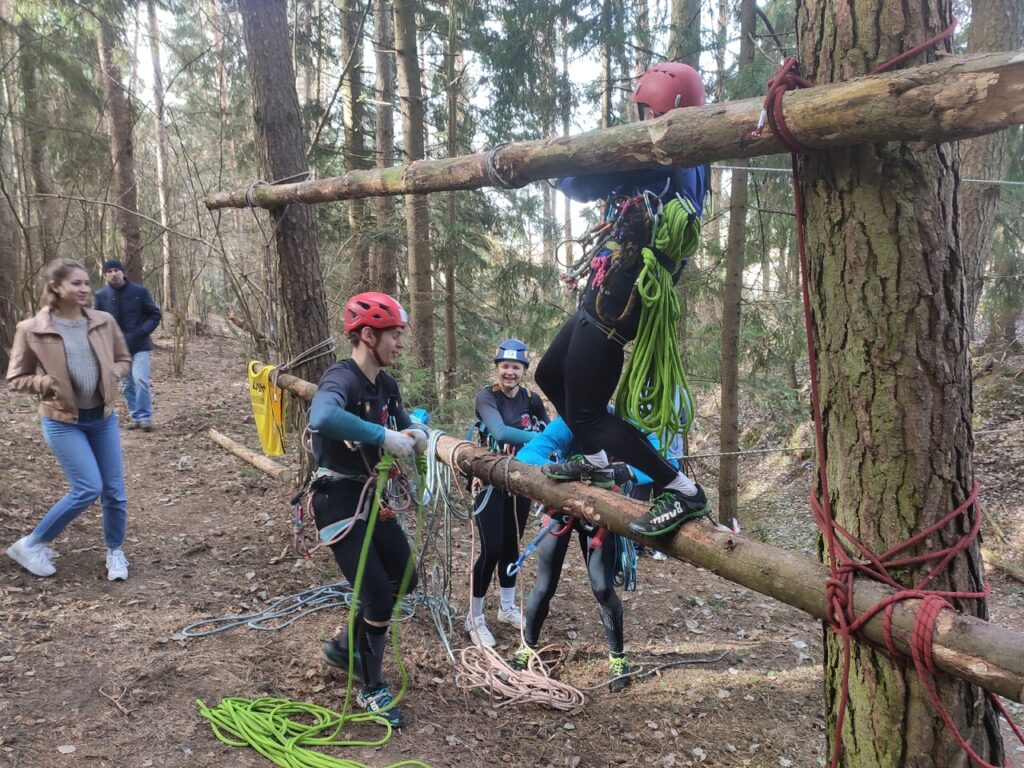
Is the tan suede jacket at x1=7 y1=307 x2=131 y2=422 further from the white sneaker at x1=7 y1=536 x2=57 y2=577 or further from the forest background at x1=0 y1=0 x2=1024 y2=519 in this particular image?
the forest background at x1=0 y1=0 x2=1024 y2=519

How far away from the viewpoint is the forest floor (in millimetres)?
3273

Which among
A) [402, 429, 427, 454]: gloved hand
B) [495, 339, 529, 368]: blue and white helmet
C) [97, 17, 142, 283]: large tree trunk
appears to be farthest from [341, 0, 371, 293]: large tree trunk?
[402, 429, 427, 454]: gloved hand

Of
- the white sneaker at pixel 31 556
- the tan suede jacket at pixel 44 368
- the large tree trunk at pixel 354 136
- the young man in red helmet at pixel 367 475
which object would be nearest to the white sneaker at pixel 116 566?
the white sneaker at pixel 31 556

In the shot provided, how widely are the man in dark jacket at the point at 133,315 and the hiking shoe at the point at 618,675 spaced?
6.21 meters

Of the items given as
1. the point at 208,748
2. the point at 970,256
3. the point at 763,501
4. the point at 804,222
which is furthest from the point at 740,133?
the point at 763,501

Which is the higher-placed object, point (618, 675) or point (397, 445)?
point (397, 445)

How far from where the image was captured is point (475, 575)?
4.65m

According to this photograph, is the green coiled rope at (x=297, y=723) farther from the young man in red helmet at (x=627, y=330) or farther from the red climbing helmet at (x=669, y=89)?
the red climbing helmet at (x=669, y=89)

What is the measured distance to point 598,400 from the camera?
9.06 ft

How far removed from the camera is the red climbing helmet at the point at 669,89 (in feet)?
8.45

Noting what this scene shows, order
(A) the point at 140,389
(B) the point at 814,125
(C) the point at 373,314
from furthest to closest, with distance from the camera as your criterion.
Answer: (A) the point at 140,389
(C) the point at 373,314
(B) the point at 814,125

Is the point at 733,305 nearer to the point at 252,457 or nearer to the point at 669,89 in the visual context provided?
the point at 669,89

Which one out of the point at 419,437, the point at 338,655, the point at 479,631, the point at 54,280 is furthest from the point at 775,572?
the point at 54,280

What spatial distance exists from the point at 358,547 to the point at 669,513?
1.68 meters
